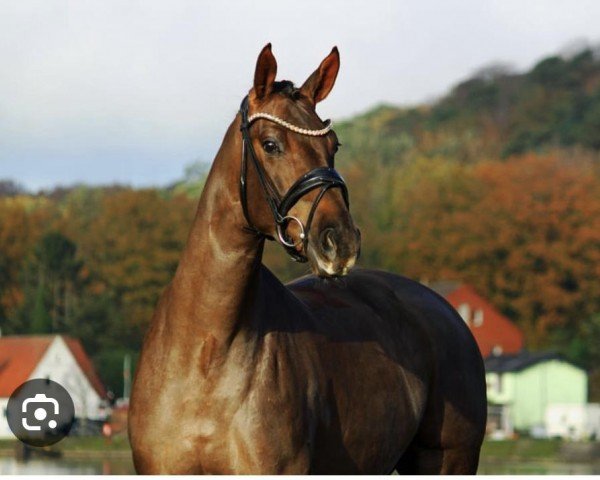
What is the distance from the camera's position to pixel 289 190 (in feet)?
25.1

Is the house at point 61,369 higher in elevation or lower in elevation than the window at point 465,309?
higher

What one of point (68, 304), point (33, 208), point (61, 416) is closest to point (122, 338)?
point (68, 304)

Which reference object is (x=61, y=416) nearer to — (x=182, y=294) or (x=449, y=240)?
(x=182, y=294)

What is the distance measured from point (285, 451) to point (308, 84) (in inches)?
75.5

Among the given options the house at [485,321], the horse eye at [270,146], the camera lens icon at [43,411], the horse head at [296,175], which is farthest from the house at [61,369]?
the horse eye at [270,146]

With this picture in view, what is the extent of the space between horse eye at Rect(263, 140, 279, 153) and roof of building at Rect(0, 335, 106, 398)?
53383 mm

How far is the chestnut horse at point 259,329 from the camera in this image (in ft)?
25.2

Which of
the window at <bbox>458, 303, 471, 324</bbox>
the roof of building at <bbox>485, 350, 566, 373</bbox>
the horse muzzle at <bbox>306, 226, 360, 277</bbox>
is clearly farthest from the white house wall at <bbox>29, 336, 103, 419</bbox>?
the horse muzzle at <bbox>306, 226, 360, 277</bbox>

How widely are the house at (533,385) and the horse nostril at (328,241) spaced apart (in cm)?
7127

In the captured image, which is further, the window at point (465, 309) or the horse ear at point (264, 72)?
the window at point (465, 309)

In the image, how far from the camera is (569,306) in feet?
304

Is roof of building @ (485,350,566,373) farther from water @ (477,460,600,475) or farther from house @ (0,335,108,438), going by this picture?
water @ (477,460,600,475)

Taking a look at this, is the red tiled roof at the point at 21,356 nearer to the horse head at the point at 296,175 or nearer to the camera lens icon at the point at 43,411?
the camera lens icon at the point at 43,411

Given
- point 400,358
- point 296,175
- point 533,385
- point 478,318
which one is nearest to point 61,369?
point 533,385
